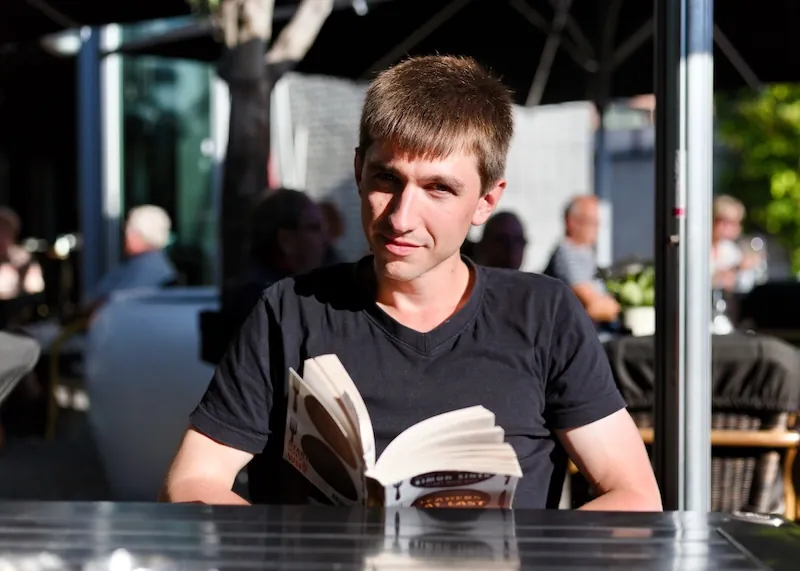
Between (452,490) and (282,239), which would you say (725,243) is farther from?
(452,490)

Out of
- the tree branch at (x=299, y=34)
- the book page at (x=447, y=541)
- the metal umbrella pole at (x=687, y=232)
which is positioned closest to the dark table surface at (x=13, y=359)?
the book page at (x=447, y=541)

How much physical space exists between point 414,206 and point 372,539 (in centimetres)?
67

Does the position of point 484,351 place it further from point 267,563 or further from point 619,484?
point 267,563

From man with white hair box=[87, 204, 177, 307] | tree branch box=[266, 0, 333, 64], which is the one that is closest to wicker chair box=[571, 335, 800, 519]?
tree branch box=[266, 0, 333, 64]

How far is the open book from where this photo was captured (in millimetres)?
1548

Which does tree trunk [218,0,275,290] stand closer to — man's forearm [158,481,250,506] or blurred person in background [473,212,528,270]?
blurred person in background [473,212,528,270]

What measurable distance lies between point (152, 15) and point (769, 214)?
20.1 meters

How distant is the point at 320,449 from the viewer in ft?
5.65

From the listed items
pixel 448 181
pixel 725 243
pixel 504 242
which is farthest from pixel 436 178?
pixel 725 243

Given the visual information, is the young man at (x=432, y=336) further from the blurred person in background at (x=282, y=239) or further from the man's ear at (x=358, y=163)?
the blurred person in background at (x=282, y=239)

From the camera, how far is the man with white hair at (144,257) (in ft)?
23.0

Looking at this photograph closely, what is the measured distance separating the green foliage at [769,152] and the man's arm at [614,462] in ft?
71.2

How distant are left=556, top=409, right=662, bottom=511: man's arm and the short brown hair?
1.36 ft

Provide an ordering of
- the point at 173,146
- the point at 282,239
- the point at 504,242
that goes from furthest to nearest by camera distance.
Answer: the point at 173,146 → the point at 504,242 → the point at 282,239
